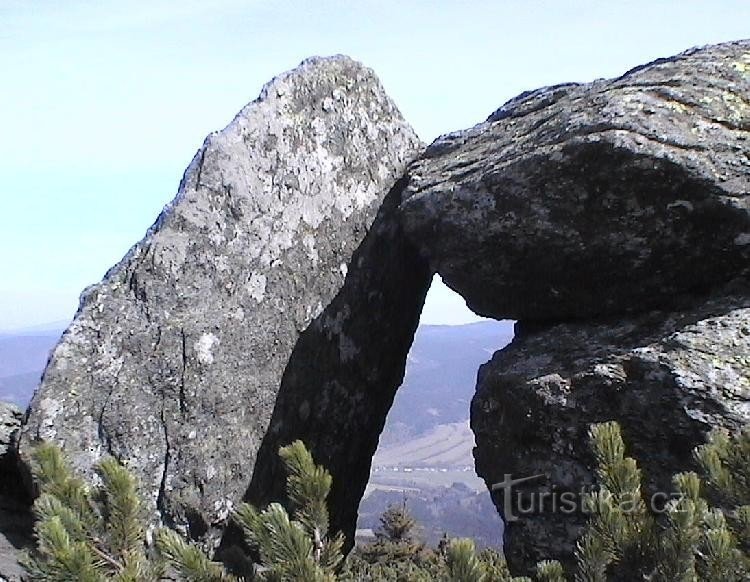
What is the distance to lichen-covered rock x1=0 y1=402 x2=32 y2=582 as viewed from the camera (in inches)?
262

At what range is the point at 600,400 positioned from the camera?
648 cm

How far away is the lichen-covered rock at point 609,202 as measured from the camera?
672 cm

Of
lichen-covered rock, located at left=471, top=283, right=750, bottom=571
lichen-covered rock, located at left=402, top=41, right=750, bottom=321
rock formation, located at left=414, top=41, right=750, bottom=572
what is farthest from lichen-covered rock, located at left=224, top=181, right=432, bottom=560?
lichen-covered rock, located at left=471, top=283, right=750, bottom=571

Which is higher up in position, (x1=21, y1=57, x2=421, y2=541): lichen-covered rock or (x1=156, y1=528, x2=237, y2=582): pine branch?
(x1=21, y1=57, x2=421, y2=541): lichen-covered rock

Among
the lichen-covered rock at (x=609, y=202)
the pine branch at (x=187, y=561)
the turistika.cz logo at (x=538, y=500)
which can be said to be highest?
the lichen-covered rock at (x=609, y=202)

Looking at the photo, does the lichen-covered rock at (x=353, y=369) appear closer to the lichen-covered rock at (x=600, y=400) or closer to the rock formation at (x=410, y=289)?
the rock formation at (x=410, y=289)

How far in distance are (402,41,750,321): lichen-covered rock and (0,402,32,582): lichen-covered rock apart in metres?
3.71

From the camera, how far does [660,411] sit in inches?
245

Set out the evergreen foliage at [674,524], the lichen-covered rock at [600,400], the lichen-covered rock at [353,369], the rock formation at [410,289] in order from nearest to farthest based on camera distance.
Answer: the evergreen foliage at [674,524], the lichen-covered rock at [600,400], the rock formation at [410,289], the lichen-covered rock at [353,369]

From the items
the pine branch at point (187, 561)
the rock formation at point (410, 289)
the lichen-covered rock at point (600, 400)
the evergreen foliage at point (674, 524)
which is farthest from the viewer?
the rock formation at point (410, 289)

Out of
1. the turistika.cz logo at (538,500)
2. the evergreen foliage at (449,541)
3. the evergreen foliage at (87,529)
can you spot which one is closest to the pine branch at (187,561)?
the evergreen foliage at (449,541)

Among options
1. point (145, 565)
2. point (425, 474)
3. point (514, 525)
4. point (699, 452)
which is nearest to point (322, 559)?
point (145, 565)

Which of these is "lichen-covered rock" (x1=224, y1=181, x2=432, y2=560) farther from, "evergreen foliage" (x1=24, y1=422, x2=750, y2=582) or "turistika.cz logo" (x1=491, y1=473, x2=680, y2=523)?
"evergreen foliage" (x1=24, y1=422, x2=750, y2=582)

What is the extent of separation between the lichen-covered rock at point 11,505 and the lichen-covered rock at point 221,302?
0.68m
